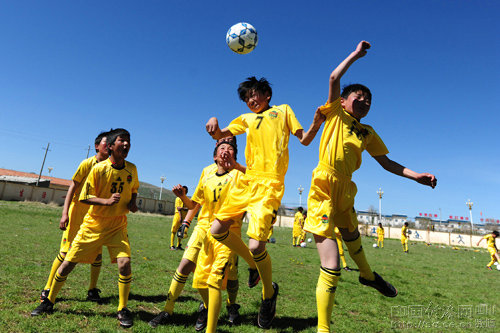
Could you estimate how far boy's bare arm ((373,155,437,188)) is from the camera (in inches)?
139

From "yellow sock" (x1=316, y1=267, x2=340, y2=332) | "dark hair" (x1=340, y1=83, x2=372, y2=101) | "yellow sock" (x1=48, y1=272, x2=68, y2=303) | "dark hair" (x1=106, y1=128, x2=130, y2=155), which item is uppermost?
"dark hair" (x1=340, y1=83, x2=372, y2=101)

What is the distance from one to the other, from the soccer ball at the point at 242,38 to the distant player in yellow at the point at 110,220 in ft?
7.12

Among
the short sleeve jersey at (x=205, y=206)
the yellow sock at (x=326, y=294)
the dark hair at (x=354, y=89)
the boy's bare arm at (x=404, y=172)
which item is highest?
the dark hair at (x=354, y=89)

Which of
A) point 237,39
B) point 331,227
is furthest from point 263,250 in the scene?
point 237,39

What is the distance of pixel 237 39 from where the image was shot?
4711 millimetres

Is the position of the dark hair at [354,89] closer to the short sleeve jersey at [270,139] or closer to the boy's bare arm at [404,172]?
the short sleeve jersey at [270,139]

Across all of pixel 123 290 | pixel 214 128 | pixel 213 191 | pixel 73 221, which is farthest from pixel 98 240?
pixel 214 128

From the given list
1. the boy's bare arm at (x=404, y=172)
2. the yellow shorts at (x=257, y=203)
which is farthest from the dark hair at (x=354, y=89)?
the yellow shorts at (x=257, y=203)

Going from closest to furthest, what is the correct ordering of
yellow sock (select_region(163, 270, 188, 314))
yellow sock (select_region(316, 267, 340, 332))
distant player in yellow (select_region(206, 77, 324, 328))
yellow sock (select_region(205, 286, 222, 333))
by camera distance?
yellow sock (select_region(316, 267, 340, 332)) → yellow sock (select_region(205, 286, 222, 333)) → distant player in yellow (select_region(206, 77, 324, 328)) → yellow sock (select_region(163, 270, 188, 314))

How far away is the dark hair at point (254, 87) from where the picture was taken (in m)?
4.13

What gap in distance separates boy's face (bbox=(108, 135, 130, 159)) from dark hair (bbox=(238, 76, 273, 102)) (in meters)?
1.90

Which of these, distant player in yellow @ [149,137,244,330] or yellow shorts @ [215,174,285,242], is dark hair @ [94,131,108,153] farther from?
yellow shorts @ [215,174,285,242]

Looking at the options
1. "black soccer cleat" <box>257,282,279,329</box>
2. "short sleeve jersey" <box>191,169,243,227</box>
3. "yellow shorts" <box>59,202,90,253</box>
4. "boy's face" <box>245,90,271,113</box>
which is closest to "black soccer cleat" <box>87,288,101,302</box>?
"yellow shorts" <box>59,202,90,253</box>

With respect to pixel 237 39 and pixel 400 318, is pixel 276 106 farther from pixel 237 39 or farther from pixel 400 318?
pixel 400 318
